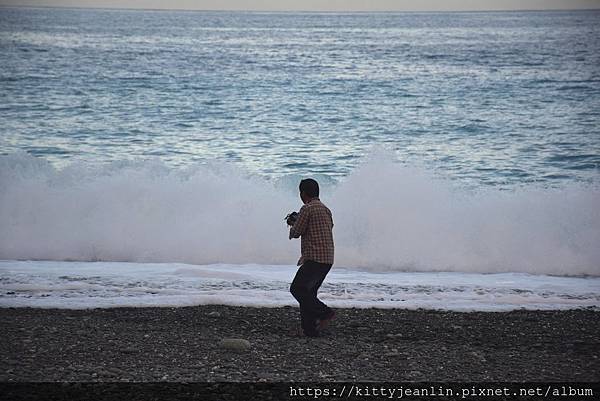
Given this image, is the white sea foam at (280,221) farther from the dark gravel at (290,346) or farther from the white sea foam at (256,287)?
the dark gravel at (290,346)

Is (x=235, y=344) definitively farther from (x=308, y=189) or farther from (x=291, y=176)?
(x=291, y=176)

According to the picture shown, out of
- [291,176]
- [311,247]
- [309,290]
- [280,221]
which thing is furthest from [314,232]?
[291,176]

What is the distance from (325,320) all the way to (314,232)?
2.71ft

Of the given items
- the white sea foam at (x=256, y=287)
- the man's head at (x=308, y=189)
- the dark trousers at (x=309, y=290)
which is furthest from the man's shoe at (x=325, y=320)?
the white sea foam at (x=256, y=287)

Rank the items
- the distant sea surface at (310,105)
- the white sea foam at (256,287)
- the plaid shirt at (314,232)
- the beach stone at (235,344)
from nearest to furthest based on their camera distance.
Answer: the beach stone at (235,344)
the plaid shirt at (314,232)
the white sea foam at (256,287)
the distant sea surface at (310,105)

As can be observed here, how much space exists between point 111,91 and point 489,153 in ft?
54.8

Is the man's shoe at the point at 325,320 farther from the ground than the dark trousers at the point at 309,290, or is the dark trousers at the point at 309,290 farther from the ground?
the dark trousers at the point at 309,290

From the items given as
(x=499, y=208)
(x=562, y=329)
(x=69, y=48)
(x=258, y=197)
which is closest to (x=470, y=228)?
(x=499, y=208)

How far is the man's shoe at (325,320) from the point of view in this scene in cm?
746

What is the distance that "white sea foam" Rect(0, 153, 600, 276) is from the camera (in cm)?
1268

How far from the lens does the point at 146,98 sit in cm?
3144

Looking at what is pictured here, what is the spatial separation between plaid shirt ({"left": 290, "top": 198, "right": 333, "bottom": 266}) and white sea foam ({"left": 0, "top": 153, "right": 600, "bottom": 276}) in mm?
4749

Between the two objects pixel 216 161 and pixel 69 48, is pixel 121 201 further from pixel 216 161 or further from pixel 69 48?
pixel 69 48

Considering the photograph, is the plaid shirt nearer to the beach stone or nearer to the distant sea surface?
the beach stone
